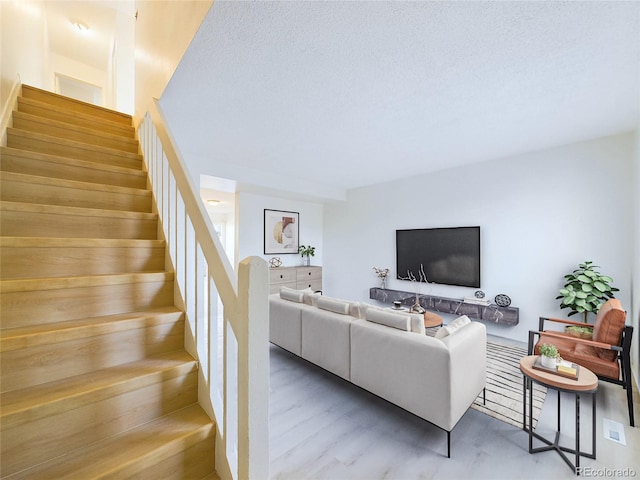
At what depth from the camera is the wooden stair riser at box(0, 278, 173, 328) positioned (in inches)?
48.3

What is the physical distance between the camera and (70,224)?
1.69 m

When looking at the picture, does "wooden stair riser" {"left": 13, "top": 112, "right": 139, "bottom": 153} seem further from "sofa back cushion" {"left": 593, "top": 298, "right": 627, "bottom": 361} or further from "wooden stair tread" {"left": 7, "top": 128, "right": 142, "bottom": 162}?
"sofa back cushion" {"left": 593, "top": 298, "right": 627, "bottom": 361}

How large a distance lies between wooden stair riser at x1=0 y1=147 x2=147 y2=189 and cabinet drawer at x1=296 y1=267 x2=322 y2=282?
3988 millimetres

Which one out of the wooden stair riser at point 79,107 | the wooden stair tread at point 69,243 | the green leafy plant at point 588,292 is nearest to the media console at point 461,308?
the green leafy plant at point 588,292

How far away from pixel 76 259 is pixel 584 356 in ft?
12.4

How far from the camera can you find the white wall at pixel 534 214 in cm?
315

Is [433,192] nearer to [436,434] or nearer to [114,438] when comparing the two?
[436,434]

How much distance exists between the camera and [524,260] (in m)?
3.80

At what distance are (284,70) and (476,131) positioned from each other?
227 cm

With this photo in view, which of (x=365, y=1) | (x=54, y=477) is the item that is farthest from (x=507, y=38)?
(x=54, y=477)

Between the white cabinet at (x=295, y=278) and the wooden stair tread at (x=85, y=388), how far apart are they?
13.3ft

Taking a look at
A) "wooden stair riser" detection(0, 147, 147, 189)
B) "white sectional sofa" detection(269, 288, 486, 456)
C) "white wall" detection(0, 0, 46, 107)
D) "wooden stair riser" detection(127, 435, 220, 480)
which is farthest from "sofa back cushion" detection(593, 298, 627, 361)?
"white wall" detection(0, 0, 46, 107)

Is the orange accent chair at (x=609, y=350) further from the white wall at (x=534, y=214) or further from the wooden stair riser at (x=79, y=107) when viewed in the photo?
the wooden stair riser at (x=79, y=107)

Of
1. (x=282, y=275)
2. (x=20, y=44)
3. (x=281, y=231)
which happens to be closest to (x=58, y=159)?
(x=20, y=44)
